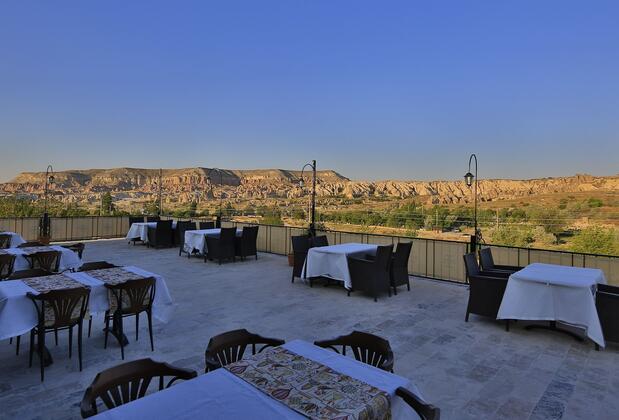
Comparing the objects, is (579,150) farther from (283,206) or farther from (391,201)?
(283,206)

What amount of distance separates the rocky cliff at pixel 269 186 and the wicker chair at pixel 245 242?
1049 inches

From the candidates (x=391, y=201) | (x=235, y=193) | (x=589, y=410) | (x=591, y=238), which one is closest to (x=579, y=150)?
(x=591, y=238)

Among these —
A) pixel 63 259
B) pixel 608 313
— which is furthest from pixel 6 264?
pixel 608 313

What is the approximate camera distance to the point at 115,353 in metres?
3.66

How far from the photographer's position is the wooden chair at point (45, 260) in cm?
524

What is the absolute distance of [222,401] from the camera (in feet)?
4.31

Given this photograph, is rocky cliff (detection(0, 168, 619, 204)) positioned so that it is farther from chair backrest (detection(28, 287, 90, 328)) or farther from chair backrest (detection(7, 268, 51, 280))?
chair backrest (detection(28, 287, 90, 328))

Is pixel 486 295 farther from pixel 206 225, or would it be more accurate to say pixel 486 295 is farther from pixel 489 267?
pixel 206 225

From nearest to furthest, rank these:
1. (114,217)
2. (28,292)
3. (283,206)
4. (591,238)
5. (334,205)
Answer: (28,292), (114,217), (591,238), (283,206), (334,205)

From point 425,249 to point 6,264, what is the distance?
22.9 ft

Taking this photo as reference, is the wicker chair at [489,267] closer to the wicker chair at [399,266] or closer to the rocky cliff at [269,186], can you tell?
the wicker chair at [399,266]

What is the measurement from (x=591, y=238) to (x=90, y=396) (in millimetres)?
28383

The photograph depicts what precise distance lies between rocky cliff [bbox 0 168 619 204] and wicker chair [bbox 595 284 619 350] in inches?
1273

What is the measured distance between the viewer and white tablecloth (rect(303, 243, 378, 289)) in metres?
6.25
